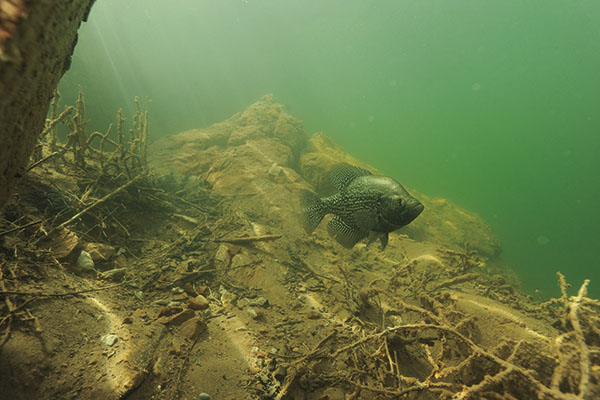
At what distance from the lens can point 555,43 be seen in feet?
218

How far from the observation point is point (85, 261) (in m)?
2.35

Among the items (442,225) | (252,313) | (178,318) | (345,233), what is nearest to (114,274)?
(178,318)

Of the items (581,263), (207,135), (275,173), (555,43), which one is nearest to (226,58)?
(207,135)

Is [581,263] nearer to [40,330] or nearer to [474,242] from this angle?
[474,242]

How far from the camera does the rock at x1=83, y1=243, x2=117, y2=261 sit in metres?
2.49

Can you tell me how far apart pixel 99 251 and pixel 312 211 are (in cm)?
252

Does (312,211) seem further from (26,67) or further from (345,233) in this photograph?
A: (26,67)

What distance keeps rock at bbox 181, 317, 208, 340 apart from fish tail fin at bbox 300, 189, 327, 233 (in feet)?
5.28

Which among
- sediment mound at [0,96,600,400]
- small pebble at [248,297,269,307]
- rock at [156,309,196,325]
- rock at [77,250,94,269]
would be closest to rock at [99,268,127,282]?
sediment mound at [0,96,600,400]

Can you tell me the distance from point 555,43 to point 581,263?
71.2 meters

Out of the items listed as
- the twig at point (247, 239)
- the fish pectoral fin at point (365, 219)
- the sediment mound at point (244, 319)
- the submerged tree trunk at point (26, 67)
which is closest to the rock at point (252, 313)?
the sediment mound at point (244, 319)

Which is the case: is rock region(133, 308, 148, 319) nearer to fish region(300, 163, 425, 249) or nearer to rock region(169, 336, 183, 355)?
rock region(169, 336, 183, 355)

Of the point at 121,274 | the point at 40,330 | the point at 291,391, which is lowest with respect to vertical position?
the point at 291,391

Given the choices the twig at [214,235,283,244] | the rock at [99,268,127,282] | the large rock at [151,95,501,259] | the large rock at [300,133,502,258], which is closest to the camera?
the rock at [99,268,127,282]
